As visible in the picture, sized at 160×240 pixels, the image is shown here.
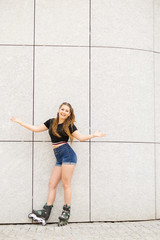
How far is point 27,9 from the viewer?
262 inches

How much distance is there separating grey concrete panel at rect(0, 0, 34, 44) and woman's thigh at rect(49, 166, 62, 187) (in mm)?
2442

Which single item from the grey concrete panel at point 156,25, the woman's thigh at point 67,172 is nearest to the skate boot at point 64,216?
the woman's thigh at point 67,172

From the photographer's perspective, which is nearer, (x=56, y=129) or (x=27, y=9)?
(x=56, y=129)

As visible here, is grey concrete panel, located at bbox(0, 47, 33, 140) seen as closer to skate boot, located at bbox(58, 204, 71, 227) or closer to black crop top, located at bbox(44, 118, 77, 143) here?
black crop top, located at bbox(44, 118, 77, 143)

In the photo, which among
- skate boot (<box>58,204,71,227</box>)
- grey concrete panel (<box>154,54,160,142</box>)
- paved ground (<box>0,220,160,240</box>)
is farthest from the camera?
grey concrete panel (<box>154,54,160,142</box>)

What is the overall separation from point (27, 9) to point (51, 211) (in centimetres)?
382

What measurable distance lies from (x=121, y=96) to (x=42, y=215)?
2635 mm

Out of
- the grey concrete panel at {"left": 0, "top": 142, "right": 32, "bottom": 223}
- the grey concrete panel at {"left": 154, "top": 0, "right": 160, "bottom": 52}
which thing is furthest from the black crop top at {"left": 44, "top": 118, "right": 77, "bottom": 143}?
the grey concrete panel at {"left": 154, "top": 0, "right": 160, "bottom": 52}

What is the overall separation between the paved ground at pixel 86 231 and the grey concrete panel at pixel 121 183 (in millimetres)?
257

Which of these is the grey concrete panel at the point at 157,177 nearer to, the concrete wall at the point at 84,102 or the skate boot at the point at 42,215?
the concrete wall at the point at 84,102

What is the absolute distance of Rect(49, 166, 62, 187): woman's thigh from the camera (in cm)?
626

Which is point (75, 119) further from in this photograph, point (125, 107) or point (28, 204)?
point (28, 204)

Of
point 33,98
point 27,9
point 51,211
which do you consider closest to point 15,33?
point 27,9

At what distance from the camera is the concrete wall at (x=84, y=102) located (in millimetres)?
6375
